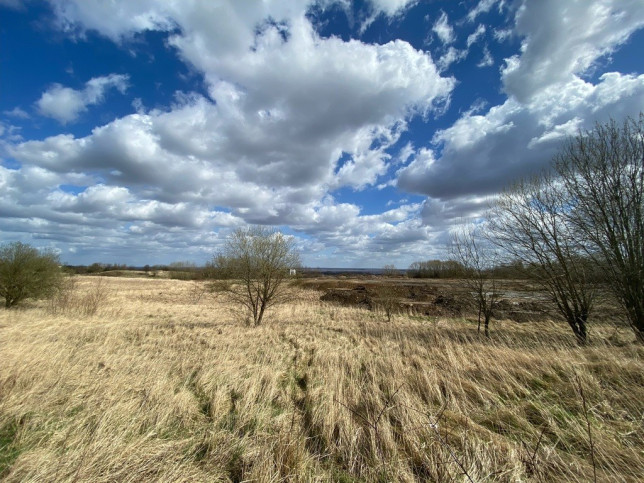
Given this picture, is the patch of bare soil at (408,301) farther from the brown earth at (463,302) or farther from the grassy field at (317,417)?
the grassy field at (317,417)

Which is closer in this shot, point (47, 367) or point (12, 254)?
point (47, 367)

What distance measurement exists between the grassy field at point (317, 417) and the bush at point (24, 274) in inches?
524

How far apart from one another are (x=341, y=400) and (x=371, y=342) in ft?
20.8

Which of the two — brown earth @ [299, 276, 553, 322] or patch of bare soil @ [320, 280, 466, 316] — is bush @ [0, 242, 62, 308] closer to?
brown earth @ [299, 276, 553, 322]

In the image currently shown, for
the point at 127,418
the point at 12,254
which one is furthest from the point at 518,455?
the point at 12,254

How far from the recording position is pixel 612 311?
32.9ft

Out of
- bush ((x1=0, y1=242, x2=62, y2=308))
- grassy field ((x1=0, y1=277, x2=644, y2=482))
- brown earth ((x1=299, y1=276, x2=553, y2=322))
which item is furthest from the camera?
bush ((x1=0, y1=242, x2=62, y2=308))

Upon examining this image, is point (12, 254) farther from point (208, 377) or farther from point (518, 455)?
point (518, 455)

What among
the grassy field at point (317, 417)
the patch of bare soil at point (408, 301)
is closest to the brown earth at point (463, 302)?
the patch of bare soil at point (408, 301)

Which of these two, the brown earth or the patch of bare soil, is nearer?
the brown earth

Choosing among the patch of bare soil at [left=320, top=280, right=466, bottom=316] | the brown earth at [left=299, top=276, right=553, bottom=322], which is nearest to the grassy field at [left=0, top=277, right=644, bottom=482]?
the brown earth at [left=299, top=276, right=553, bottom=322]

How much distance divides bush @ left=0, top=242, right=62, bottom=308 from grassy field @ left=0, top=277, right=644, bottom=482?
524 inches

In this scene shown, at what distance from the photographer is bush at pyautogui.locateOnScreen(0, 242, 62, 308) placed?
679 inches

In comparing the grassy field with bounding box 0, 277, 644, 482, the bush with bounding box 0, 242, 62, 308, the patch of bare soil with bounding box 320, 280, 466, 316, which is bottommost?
the patch of bare soil with bounding box 320, 280, 466, 316
